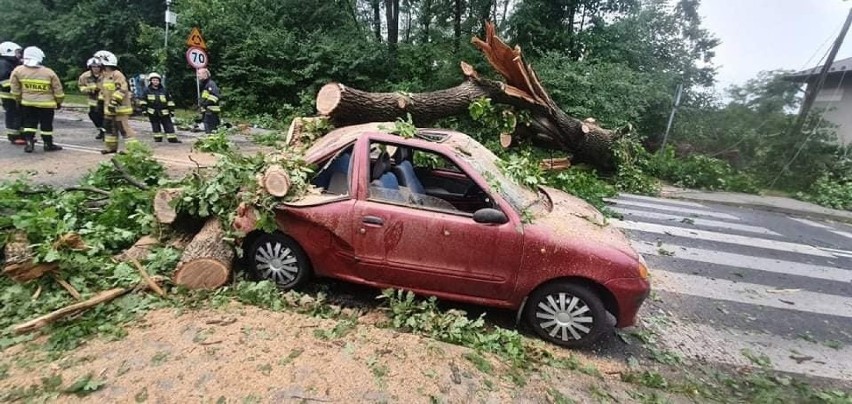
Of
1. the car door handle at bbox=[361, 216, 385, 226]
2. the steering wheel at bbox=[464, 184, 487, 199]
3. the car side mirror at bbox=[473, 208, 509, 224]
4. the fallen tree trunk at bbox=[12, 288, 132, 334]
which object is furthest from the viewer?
the steering wheel at bbox=[464, 184, 487, 199]

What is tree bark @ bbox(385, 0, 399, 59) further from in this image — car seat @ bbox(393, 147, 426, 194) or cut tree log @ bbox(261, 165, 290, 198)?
cut tree log @ bbox(261, 165, 290, 198)

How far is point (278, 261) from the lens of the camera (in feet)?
12.2

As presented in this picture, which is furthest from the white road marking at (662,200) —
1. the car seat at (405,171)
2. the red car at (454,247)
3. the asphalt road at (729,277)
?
the car seat at (405,171)

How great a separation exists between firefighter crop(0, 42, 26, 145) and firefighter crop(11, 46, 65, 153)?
363 mm

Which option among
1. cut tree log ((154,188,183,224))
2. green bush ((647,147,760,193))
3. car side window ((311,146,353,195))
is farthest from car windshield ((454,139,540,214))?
green bush ((647,147,760,193))

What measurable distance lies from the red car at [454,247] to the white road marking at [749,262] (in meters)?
2.67

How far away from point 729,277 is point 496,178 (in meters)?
3.69

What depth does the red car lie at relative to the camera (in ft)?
10.8

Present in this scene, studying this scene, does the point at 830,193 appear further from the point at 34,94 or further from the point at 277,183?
the point at 34,94

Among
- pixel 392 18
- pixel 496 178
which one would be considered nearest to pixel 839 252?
pixel 496 178

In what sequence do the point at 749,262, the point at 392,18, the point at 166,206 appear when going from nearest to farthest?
the point at 166,206, the point at 749,262, the point at 392,18

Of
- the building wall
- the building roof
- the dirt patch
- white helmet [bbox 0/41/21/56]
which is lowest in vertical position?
the dirt patch

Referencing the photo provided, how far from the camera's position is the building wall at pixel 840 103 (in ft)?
56.5

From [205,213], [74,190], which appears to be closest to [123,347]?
[205,213]
